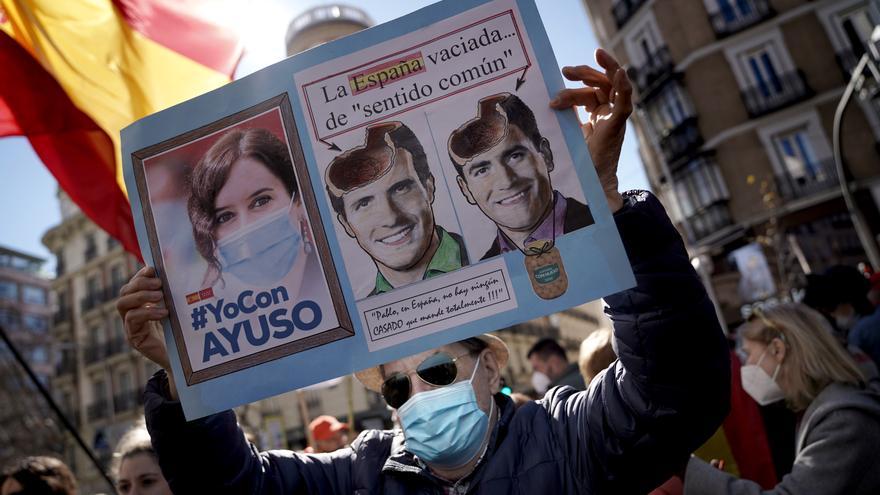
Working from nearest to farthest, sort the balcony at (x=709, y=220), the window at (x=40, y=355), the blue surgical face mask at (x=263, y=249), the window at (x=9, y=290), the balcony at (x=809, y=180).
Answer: the blue surgical face mask at (x=263, y=249)
the balcony at (x=809, y=180)
the balcony at (x=709, y=220)
the window at (x=40, y=355)
the window at (x=9, y=290)

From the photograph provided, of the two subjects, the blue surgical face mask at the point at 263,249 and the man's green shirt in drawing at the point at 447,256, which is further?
the blue surgical face mask at the point at 263,249

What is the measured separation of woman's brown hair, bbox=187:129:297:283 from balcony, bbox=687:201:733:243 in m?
25.3

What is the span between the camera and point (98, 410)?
37562mm

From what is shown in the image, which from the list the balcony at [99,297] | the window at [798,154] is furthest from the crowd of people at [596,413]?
the balcony at [99,297]

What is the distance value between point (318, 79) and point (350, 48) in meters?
0.12

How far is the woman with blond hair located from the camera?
2494mm

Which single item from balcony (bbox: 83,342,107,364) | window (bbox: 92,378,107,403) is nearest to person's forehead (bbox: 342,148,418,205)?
balcony (bbox: 83,342,107,364)

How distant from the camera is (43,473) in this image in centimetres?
367

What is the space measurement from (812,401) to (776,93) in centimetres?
2471

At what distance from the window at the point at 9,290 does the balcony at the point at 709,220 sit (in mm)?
45508

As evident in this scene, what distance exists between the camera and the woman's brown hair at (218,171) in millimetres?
1763

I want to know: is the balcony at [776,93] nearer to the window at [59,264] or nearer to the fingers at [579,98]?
the fingers at [579,98]

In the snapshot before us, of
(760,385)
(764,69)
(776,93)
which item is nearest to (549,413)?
(760,385)

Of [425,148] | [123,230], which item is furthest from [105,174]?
[425,148]
